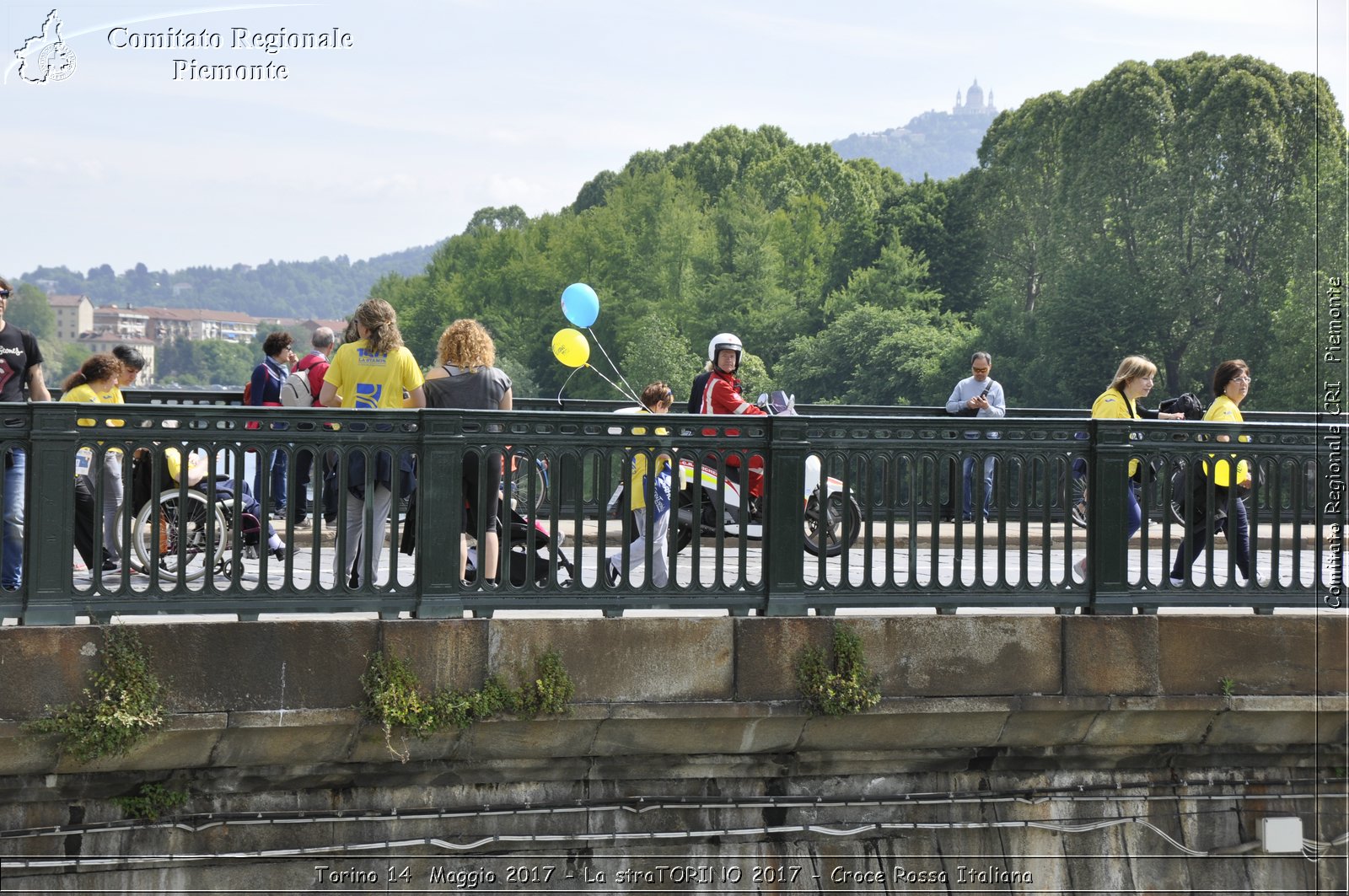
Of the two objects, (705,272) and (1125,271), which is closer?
(1125,271)

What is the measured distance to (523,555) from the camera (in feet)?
26.0

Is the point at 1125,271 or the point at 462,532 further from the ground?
the point at 1125,271

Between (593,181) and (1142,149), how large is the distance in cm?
5458

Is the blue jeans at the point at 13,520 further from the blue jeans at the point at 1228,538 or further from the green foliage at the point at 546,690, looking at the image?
the blue jeans at the point at 1228,538

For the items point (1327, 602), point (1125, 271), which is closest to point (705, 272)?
point (1125, 271)

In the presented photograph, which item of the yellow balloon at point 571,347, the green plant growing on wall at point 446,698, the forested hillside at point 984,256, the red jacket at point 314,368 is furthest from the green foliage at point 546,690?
the forested hillside at point 984,256

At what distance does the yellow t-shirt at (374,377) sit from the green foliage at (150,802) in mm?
2106

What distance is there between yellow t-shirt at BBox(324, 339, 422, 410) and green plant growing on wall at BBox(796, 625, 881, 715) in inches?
94.9

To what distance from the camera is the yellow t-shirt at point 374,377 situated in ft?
25.8

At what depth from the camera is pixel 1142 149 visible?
56219 millimetres

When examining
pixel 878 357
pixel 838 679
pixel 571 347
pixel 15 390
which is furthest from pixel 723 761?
pixel 878 357

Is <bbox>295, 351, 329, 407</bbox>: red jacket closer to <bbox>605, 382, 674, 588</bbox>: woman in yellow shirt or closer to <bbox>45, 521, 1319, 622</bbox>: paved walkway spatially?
<bbox>45, 521, 1319, 622</bbox>: paved walkway

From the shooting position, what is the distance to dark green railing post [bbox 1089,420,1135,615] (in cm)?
784

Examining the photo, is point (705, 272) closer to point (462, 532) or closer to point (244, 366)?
point (462, 532)
